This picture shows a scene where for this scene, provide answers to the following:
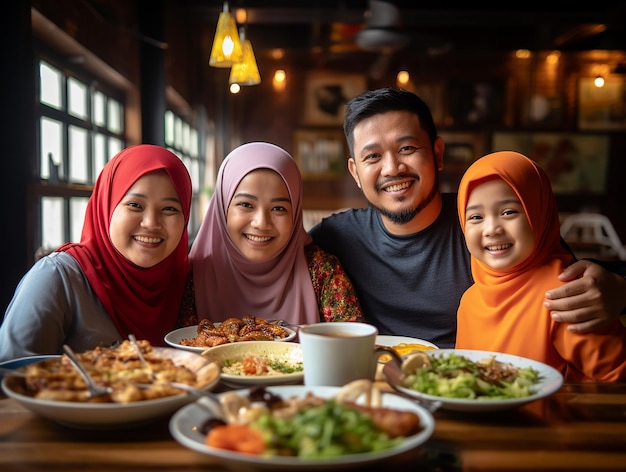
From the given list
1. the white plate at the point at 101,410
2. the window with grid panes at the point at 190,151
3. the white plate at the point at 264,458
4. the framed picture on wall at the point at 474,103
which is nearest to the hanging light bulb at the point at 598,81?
the framed picture on wall at the point at 474,103

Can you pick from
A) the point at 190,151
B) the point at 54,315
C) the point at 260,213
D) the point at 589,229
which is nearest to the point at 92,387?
the point at 54,315

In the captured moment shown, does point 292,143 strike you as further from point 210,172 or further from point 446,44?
point 446,44

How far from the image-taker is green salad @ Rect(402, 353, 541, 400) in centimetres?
112

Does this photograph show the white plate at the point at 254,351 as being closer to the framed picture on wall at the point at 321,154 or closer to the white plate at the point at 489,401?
the white plate at the point at 489,401

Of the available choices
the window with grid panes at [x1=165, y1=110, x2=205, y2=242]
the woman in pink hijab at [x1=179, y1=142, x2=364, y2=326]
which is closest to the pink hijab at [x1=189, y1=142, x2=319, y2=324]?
the woman in pink hijab at [x1=179, y1=142, x2=364, y2=326]

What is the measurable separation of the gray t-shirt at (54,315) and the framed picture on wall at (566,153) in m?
7.20

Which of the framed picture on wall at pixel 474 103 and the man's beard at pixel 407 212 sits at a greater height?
the framed picture on wall at pixel 474 103

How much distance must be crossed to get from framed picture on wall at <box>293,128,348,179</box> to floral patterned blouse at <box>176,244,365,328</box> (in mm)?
5974

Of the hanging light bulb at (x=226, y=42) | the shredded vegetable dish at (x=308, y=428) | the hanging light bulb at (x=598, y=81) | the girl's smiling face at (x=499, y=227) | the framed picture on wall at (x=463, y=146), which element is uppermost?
the hanging light bulb at (x=598, y=81)

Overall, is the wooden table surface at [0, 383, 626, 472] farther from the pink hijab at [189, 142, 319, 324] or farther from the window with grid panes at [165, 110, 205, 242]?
the window with grid panes at [165, 110, 205, 242]

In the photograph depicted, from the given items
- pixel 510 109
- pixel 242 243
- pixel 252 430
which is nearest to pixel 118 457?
pixel 252 430

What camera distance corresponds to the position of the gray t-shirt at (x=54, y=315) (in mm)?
1579

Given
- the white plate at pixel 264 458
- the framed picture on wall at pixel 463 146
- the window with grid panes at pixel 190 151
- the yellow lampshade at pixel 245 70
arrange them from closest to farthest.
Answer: the white plate at pixel 264 458 < the yellow lampshade at pixel 245 70 < the window with grid panes at pixel 190 151 < the framed picture on wall at pixel 463 146

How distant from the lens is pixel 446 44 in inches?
225
